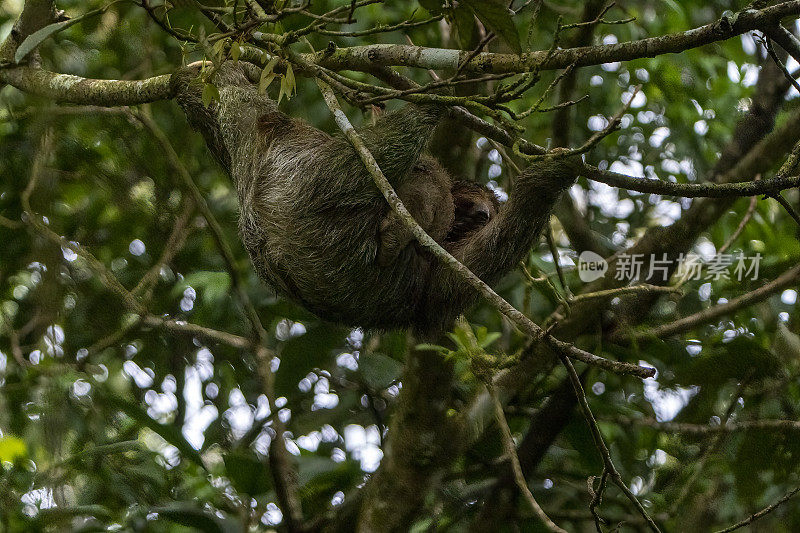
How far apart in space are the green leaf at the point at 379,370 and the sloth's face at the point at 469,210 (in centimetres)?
143

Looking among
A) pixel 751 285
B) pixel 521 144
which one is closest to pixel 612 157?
pixel 751 285

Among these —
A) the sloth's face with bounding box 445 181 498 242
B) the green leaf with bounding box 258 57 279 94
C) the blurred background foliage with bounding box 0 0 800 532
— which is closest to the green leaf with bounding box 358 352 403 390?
the blurred background foliage with bounding box 0 0 800 532

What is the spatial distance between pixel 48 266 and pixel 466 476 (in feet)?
19.1

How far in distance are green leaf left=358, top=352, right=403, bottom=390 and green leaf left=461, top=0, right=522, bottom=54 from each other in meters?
3.65

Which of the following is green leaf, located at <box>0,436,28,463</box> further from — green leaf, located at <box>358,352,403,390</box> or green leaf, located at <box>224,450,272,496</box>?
green leaf, located at <box>358,352,403,390</box>

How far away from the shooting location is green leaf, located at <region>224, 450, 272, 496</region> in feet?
19.2

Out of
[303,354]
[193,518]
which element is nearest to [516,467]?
[193,518]

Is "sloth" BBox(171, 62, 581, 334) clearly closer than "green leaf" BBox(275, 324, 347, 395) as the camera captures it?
Yes

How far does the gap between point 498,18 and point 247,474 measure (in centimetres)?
379

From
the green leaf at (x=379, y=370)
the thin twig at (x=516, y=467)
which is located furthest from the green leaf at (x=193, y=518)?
the thin twig at (x=516, y=467)

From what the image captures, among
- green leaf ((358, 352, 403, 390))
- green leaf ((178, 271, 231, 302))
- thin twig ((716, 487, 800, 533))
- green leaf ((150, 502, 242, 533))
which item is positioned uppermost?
thin twig ((716, 487, 800, 533))

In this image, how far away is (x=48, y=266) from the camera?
6.64 feet

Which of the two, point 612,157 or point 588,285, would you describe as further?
point 612,157

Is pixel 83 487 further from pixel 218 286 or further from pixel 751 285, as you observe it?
pixel 751 285
